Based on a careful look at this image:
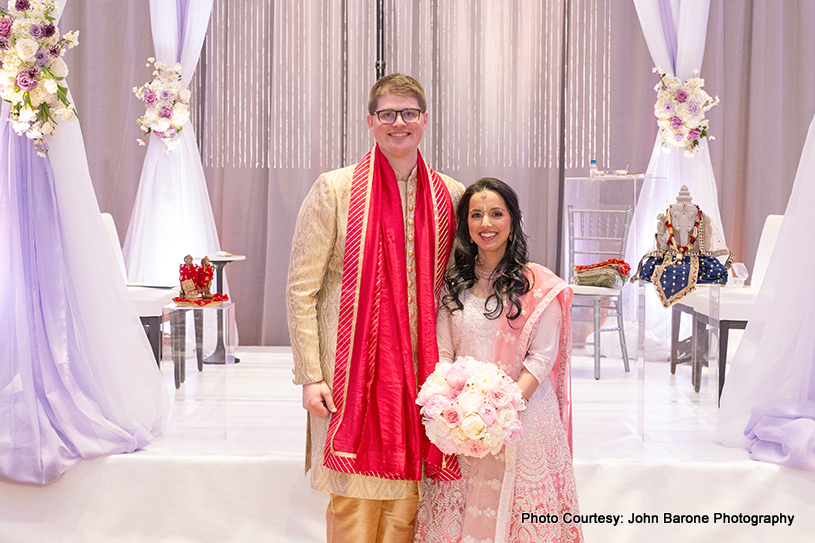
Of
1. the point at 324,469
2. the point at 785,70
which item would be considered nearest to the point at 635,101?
the point at 785,70

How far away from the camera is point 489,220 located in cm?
204

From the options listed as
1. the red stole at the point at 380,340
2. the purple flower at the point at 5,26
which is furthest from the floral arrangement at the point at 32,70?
the red stole at the point at 380,340

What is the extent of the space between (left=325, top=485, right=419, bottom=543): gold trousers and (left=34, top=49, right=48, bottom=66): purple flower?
2079 millimetres

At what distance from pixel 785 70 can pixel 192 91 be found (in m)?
4.57

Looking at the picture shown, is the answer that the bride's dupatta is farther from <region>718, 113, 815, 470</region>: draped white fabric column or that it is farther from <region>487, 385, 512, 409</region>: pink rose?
<region>718, 113, 815, 470</region>: draped white fabric column

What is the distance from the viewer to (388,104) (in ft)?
6.55

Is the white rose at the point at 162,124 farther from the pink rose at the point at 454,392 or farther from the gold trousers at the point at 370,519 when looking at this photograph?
the pink rose at the point at 454,392

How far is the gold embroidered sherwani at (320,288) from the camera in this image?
2051 mm

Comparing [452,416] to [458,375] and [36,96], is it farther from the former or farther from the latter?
[36,96]

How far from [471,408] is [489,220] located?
55 cm

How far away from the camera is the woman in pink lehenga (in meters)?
1.95

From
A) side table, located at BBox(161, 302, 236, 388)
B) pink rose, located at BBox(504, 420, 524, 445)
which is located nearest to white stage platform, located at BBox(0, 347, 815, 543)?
side table, located at BBox(161, 302, 236, 388)

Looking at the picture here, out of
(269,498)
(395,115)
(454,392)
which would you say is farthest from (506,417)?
(269,498)

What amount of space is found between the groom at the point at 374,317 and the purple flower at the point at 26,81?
1454 mm
